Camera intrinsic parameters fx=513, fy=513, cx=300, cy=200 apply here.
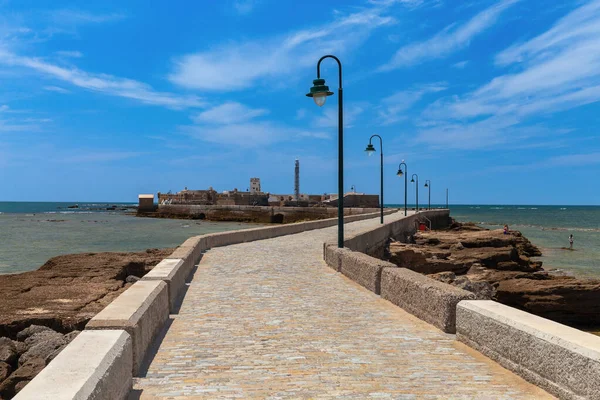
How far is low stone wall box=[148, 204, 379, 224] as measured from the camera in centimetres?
6033

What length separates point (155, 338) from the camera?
19.0 feet

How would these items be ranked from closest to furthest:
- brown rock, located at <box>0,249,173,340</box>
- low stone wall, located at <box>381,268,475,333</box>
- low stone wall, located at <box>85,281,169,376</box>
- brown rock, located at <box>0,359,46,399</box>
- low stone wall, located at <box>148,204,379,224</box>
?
low stone wall, located at <box>85,281,169,376</box> → brown rock, located at <box>0,359,46,399</box> → low stone wall, located at <box>381,268,475,333</box> → brown rock, located at <box>0,249,173,340</box> → low stone wall, located at <box>148,204,379,224</box>

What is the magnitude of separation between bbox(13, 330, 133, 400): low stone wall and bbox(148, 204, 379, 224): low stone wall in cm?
4996

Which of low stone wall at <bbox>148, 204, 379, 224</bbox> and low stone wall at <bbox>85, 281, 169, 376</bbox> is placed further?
low stone wall at <bbox>148, 204, 379, 224</bbox>

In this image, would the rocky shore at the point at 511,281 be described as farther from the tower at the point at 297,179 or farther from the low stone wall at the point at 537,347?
the tower at the point at 297,179

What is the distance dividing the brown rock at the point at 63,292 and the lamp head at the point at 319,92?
609 cm

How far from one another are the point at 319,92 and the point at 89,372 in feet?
32.2

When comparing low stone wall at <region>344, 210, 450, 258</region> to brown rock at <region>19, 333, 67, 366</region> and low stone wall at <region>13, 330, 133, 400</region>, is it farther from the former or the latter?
low stone wall at <region>13, 330, 133, 400</region>

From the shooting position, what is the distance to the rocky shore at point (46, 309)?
6.67 m

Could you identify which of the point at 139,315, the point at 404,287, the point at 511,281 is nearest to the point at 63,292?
the point at 139,315

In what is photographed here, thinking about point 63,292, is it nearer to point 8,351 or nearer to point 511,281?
point 8,351

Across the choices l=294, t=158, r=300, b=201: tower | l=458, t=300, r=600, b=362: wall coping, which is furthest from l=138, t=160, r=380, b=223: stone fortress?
l=458, t=300, r=600, b=362: wall coping

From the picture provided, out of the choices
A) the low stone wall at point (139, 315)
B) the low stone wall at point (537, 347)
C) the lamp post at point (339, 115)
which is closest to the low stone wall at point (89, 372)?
the low stone wall at point (139, 315)

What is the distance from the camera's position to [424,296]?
666 centimetres
